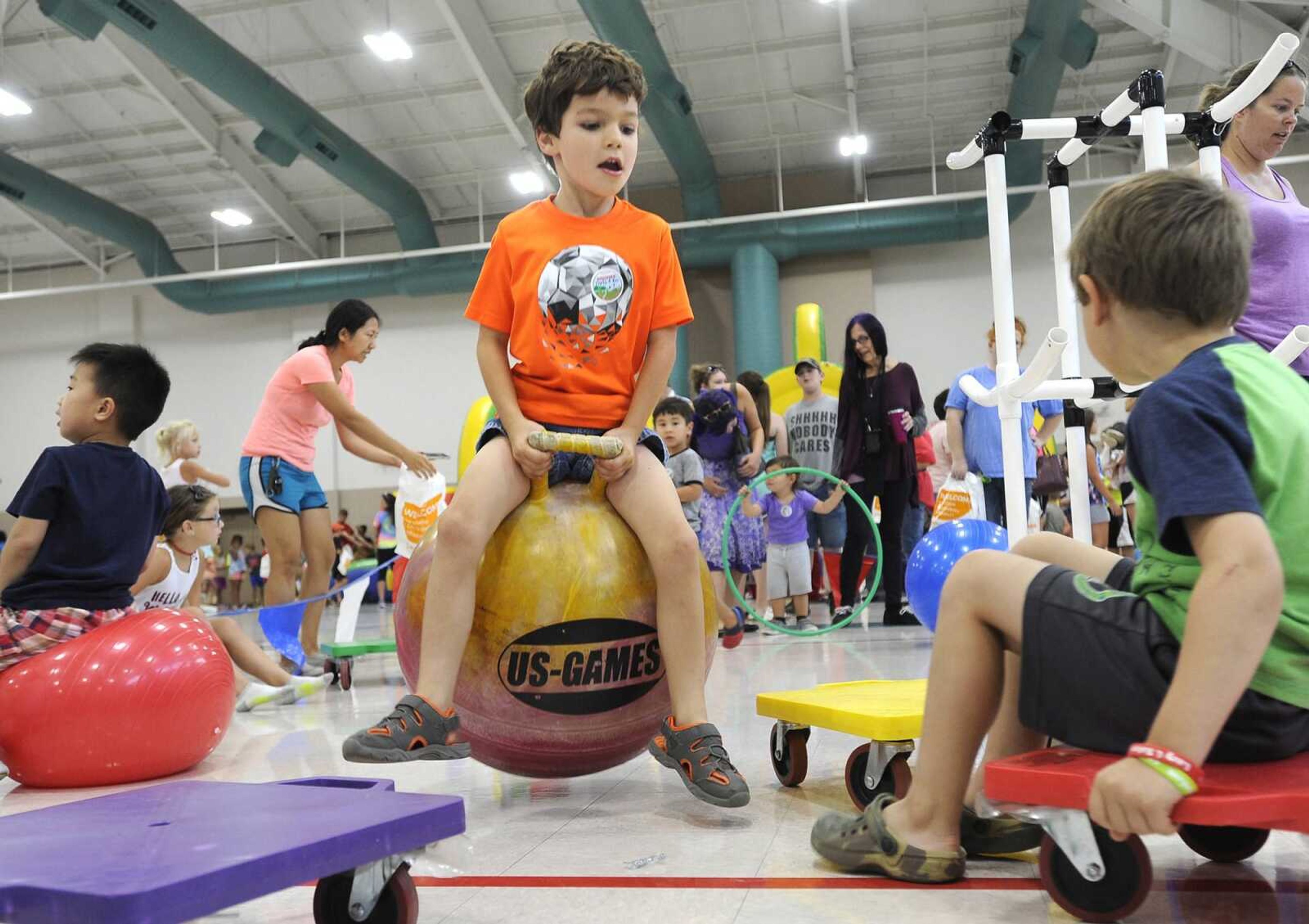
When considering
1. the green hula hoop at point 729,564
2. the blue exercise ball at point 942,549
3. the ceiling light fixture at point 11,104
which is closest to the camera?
the blue exercise ball at point 942,549

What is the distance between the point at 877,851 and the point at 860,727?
47cm

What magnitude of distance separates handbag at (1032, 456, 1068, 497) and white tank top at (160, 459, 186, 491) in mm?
5482

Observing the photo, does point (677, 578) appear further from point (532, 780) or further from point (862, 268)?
point (862, 268)

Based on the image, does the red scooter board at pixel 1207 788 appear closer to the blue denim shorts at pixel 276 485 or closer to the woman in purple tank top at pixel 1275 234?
the woman in purple tank top at pixel 1275 234

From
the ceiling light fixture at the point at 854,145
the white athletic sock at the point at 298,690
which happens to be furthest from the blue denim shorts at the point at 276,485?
the ceiling light fixture at the point at 854,145

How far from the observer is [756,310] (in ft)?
45.8

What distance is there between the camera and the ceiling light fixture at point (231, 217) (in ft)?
51.2

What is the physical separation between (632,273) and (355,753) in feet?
4.26

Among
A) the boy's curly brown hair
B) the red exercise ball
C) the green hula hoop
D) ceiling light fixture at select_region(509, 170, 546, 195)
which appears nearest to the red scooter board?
the boy's curly brown hair

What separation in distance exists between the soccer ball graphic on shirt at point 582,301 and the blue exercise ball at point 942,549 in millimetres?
2711

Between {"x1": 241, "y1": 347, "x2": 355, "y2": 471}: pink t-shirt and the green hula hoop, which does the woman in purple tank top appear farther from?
{"x1": 241, "y1": 347, "x2": 355, "y2": 471}: pink t-shirt

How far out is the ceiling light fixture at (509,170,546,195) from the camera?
14117 mm

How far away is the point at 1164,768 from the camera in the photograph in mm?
1257

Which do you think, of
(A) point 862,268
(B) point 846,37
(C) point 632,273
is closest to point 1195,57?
(B) point 846,37
